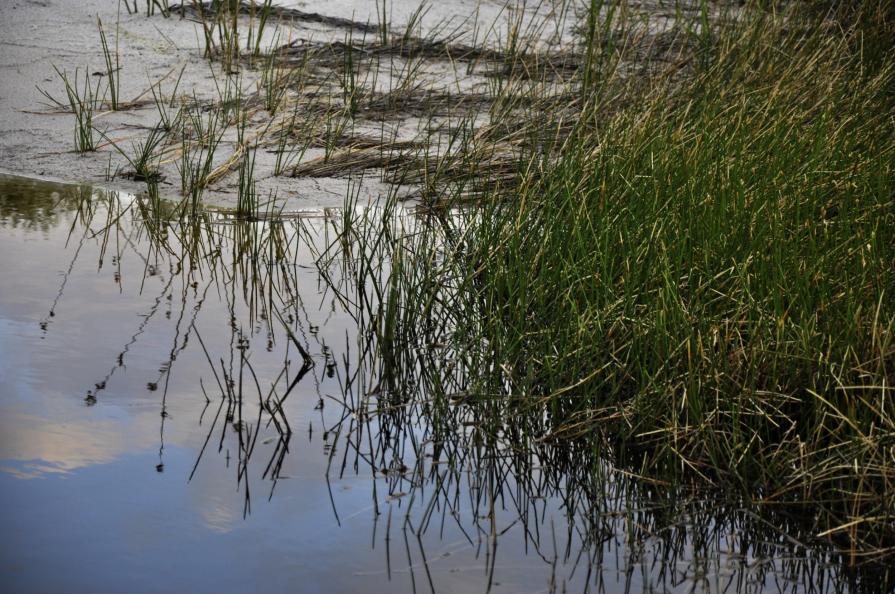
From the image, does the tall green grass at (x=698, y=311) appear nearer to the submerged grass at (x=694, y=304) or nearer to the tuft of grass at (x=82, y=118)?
the submerged grass at (x=694, y=304)

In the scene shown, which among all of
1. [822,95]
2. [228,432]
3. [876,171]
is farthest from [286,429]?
[822,95]

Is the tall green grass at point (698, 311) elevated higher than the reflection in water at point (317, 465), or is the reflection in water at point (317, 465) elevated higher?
the tall green grass at point (698, 311)

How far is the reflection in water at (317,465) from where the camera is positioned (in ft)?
5.97

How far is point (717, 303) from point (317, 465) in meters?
1.03

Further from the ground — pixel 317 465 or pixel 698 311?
pixel 698 311

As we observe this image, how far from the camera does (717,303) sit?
2.59 meters

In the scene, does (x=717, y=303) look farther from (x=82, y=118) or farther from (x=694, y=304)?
(x=82, y=118)

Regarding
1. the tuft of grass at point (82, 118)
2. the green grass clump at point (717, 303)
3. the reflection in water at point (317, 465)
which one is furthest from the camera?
the tuft of grass at point (82, 118)

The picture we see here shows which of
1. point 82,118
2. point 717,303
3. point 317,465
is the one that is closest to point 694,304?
point 717,303

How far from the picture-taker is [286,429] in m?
2.29

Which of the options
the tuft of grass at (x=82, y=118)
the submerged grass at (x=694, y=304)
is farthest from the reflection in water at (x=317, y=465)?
the tuft of grass at (x=82, y=118)

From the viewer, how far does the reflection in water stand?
5.97ft

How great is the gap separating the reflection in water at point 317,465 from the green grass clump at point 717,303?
0.08 m

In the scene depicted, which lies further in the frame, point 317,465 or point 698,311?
point 698,311
